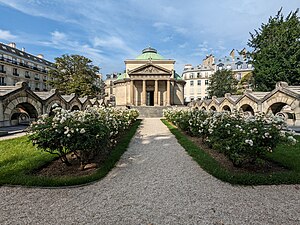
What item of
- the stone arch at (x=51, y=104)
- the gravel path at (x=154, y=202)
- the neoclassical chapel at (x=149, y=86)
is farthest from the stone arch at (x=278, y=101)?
the neoclassical chapel at (x=149, y=86)

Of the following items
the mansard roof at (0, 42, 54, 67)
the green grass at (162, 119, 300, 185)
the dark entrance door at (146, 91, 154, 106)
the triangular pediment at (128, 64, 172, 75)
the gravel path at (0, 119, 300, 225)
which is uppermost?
the mansard roof at (0, 42, 54, 67)

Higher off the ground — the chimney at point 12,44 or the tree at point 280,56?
the chimney at point 12,44

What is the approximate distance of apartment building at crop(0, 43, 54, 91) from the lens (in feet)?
119

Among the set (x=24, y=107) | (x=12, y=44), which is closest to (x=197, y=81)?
(x=12, y=44)

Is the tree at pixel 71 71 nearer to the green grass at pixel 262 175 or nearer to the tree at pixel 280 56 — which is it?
the tree at pixel 280 56

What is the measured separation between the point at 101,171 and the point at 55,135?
4.60ft

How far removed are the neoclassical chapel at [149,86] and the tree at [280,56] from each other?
1810 cm

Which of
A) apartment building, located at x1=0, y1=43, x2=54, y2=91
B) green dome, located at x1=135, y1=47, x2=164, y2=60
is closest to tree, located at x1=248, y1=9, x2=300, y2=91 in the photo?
green dome, located at x1=135, y1=47, x2=164, y2=60

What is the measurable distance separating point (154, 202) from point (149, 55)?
47.7 meters

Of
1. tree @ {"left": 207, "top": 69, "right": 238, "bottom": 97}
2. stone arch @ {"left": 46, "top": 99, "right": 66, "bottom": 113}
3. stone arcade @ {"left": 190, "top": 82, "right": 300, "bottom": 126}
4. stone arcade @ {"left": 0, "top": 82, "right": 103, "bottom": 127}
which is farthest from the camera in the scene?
tree @ {"left": 207, "top": 69, "right": 238, "bottom": 97}

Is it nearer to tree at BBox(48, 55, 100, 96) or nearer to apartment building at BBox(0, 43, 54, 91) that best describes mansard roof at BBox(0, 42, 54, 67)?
apartment building at BBox(0, 43, 54, 91)

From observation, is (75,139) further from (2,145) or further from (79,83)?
(79,83)

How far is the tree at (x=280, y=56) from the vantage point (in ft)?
69.9

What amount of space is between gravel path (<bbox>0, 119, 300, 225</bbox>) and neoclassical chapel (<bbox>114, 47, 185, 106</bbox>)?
112 ft
